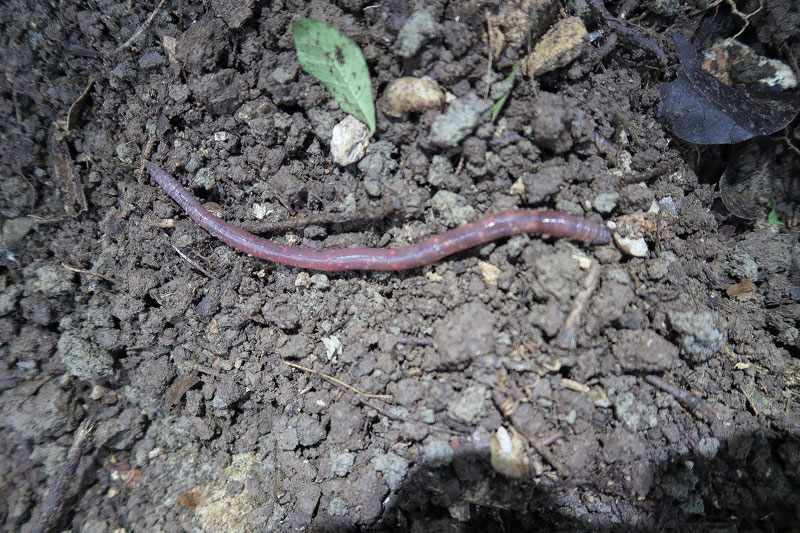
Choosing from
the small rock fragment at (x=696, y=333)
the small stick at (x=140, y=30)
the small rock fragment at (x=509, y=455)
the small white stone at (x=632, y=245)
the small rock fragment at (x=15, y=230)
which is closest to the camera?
the small rock fragment at (x=509, y=455)

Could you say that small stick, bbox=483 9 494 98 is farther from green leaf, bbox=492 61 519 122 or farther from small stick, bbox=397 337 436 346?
small stick, bbox=397 337 436 346

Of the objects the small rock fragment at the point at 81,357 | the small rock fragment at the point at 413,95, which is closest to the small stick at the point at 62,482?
the small rock fragment at the point at 81,357

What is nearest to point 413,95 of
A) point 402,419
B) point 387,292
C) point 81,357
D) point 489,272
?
point 489,272

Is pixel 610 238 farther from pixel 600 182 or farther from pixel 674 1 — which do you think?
pixel 674 1

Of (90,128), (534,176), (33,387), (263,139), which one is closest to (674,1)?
(534,176)

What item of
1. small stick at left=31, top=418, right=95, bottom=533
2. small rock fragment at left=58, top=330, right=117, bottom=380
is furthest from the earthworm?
small stick at left=31, top=418, right=95, bottom=533

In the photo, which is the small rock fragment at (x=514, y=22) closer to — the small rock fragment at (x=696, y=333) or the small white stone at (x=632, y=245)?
the small white stone at (x=632, y=245)

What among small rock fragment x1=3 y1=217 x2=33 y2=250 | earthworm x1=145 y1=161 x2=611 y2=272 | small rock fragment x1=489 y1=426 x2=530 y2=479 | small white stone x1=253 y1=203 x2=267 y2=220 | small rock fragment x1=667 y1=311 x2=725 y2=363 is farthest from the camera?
small rock fragment x1=3 y1=217 x2=33 y2=250
